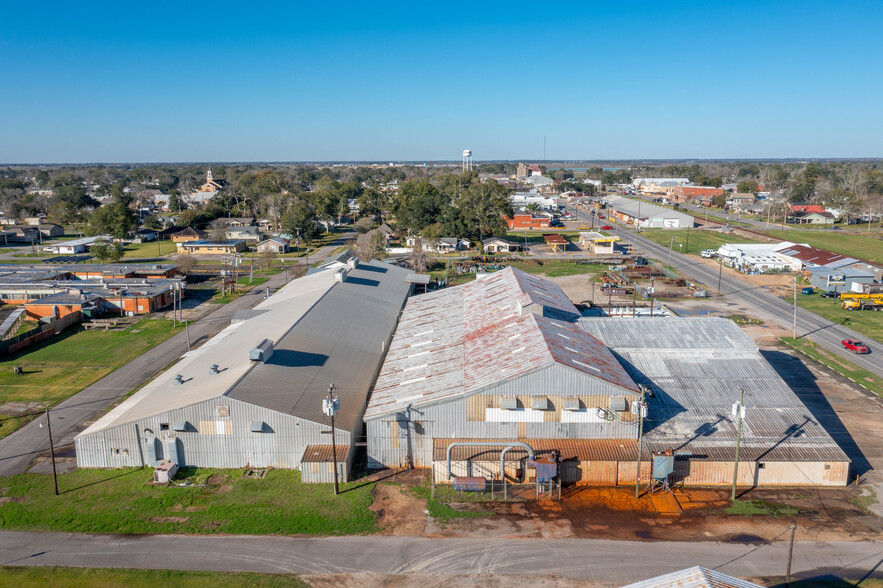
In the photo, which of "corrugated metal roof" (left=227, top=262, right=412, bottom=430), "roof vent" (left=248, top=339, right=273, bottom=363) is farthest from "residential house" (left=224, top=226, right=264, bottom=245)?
"roof vent" (left=248, top=339, right=273, bottom=363)

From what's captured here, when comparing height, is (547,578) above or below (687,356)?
below

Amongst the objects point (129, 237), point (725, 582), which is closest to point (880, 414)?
point (725, 582)

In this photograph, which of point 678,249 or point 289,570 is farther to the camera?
point 678,249

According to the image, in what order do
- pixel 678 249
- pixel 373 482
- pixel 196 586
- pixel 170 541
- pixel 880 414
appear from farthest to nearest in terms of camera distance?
pixel 678 249 → pixel 880 414 → pixel 373 482 → pixel 170 541 → pixel 196 586

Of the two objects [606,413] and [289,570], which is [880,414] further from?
[289,570]

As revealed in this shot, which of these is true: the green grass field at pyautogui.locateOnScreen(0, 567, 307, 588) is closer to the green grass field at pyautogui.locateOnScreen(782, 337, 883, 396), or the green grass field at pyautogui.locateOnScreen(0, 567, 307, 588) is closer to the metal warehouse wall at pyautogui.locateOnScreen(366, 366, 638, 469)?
the metal warehouse wall at pyautogui.locateOnScreen(366, 366, 638, 469)

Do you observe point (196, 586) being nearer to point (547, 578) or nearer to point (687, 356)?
point (547, 578)

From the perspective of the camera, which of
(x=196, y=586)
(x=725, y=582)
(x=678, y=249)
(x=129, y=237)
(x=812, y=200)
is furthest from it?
(x=812, y=200)
